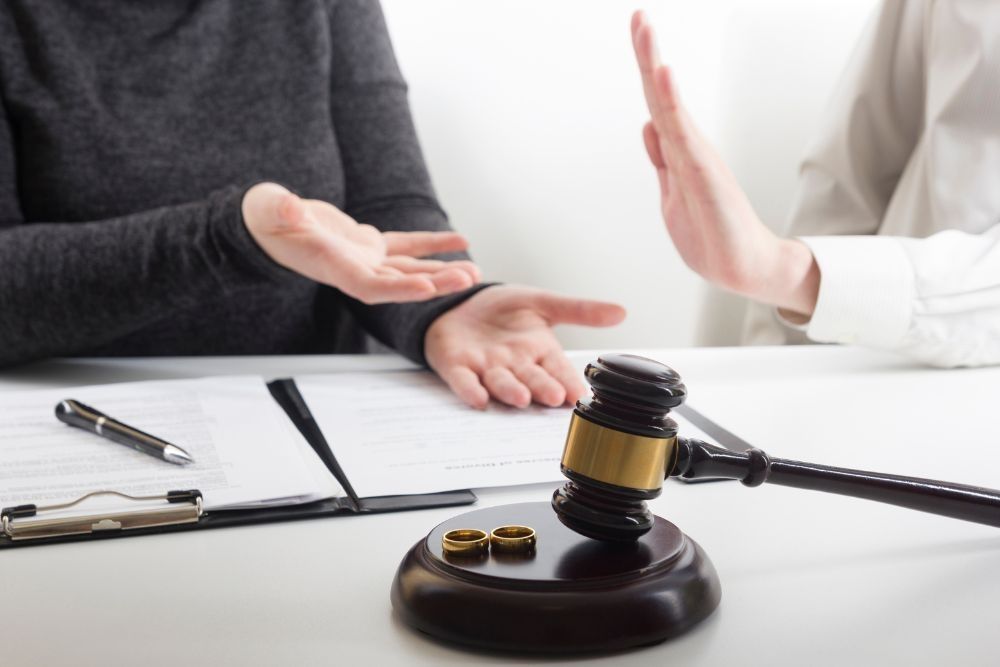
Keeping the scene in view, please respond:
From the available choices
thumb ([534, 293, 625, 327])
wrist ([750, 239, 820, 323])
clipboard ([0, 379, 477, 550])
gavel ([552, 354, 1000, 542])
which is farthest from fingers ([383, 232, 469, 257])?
gavel ([552, 354, 1000, 542])

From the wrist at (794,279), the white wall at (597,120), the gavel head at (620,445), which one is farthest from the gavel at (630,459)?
the white wall at (597,120)

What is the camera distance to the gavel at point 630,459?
0.43 m

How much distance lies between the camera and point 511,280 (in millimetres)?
1568

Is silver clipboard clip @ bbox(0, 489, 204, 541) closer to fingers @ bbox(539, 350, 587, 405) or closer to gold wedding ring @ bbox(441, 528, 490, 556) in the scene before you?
gold wedding ring @ bbox(441, 528, 490, 556)

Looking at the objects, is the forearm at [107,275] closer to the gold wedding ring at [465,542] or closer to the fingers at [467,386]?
the fingers at [467,386]

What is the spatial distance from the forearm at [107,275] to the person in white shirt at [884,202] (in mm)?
430

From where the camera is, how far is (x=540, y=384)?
33.3 inches

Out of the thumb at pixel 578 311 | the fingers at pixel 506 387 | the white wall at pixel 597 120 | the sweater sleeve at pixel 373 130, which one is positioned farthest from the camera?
the white wall at pixel 597 120

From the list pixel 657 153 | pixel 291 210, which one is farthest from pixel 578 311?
pixel 291 210

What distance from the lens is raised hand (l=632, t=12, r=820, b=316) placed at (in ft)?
2.95

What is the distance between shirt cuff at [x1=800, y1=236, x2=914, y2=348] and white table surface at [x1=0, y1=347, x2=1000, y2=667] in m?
0.30

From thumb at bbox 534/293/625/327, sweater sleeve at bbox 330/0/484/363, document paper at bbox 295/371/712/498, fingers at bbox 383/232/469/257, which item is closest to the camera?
document paper at bbox 295/371/712/498

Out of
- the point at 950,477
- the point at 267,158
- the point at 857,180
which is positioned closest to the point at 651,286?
the point at 857,180

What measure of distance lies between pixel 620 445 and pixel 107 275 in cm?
73
